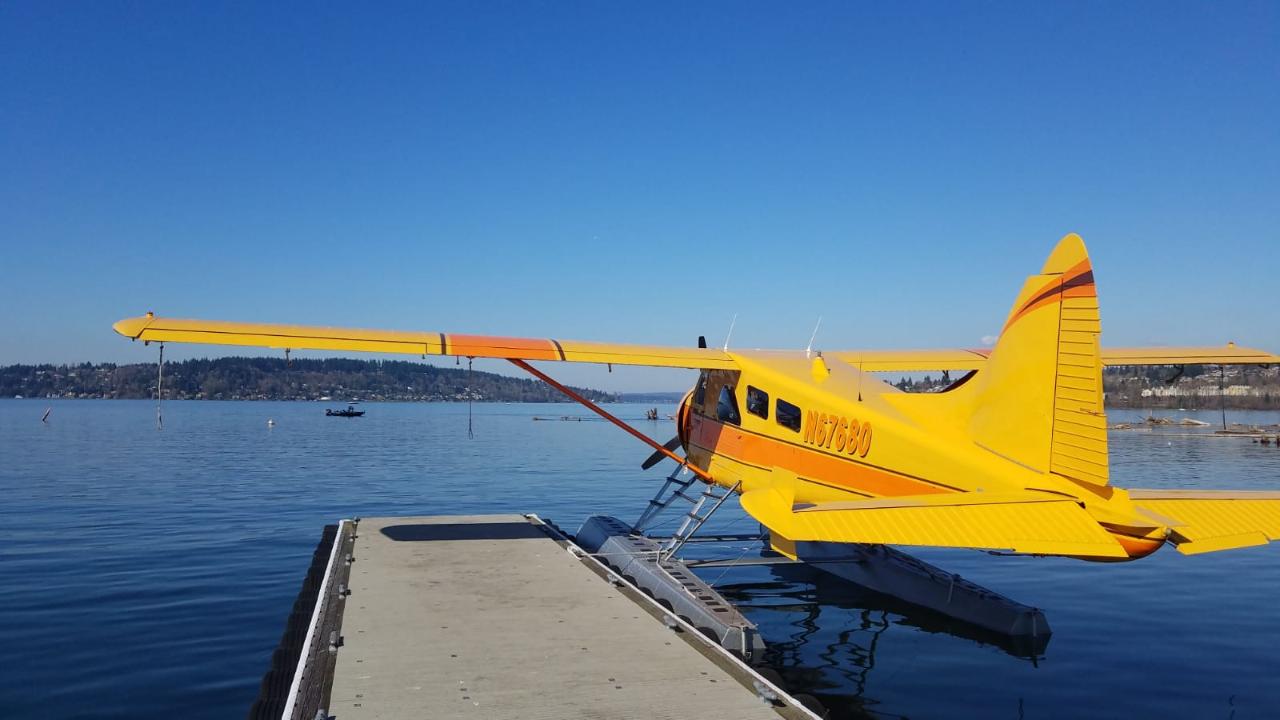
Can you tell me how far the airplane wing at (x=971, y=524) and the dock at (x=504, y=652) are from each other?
4.81 ft

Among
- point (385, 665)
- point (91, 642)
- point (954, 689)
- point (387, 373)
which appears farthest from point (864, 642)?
point (387, 373)

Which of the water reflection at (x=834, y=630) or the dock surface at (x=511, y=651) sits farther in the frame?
the water reflection at (x=834, y=630)

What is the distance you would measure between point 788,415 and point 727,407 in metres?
1.58

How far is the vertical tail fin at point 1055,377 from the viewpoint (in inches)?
272

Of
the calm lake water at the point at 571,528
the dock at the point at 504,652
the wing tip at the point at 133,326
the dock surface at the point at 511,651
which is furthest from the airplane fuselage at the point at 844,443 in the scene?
the wing tip at the point at 133,326

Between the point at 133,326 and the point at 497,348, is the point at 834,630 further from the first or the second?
the point at 133,326

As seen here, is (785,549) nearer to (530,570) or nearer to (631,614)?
(631,614)

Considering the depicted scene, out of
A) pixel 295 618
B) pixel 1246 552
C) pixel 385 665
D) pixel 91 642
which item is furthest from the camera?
pixel 1246 552

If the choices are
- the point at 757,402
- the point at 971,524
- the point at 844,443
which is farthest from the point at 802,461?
the point at 971,524

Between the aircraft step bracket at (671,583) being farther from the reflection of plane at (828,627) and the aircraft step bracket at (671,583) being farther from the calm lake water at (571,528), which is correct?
the calm lake water at (571,528)

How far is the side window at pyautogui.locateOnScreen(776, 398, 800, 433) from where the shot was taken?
34.3 ft

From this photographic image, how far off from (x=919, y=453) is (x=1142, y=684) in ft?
10.6

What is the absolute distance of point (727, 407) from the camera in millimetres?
12078

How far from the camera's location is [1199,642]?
407 inches
